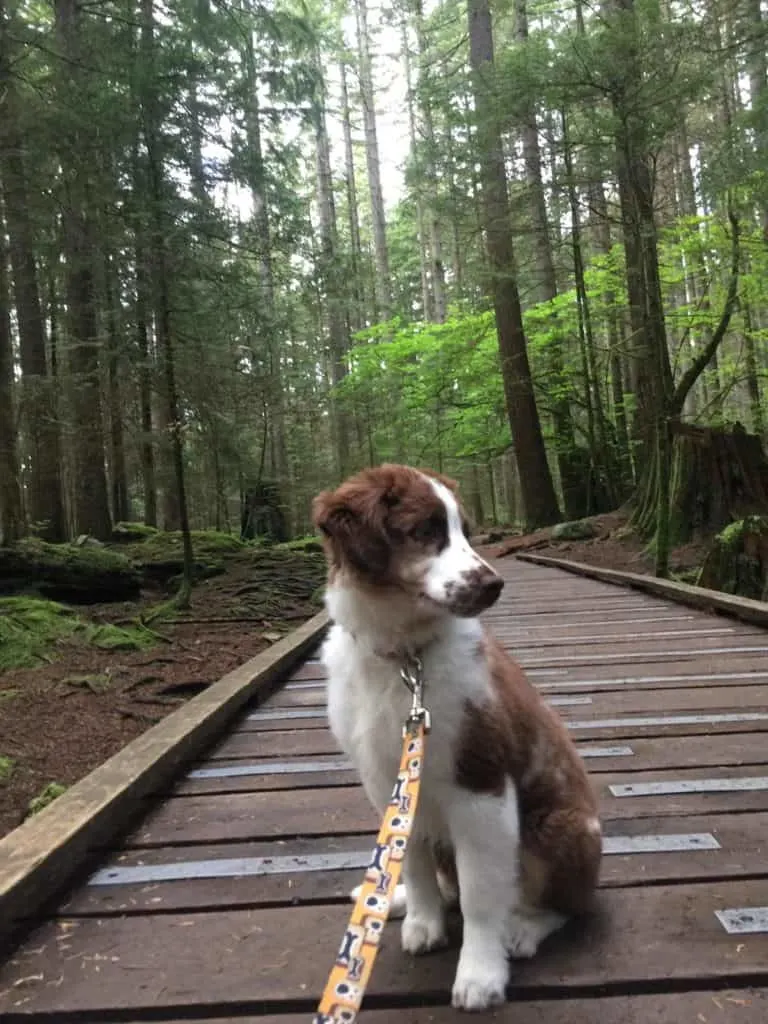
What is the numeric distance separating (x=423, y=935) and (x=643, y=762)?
186 cm

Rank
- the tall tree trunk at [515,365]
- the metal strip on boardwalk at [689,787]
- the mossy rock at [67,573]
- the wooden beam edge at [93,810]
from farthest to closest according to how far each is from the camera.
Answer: the tall tree trunk at [515,365] → the mossy rock at [67,573] → the metal strip on boardwalk at [689,787] → the wooden beam edge at [93,810]

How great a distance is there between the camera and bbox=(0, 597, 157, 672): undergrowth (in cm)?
776

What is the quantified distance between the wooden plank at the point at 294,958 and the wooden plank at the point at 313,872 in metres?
0.07

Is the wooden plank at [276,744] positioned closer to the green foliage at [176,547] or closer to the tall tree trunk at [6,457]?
the tall tree trunk at [6,457]

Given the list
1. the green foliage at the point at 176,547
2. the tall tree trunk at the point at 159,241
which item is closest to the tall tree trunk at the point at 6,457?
the tall tree trunk at the point at 159,241

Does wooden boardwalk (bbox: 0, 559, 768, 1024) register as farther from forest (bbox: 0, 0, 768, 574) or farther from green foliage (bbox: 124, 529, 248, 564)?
green foliage (bbox: 124, 529, 248, 564)

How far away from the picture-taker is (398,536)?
227 centimetres

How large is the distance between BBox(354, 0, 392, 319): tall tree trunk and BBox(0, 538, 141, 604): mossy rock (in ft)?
64.3

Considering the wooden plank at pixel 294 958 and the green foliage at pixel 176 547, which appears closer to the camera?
the wooden plank at pixel 294 958

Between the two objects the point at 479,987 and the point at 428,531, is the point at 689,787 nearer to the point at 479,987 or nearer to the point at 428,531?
the point at 479,987

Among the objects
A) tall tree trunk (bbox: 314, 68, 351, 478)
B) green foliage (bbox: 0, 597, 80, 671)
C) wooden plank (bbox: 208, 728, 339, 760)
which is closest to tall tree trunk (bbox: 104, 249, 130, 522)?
green foliage (bbox: 0, 597, 80, 671)

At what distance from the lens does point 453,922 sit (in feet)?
7.93

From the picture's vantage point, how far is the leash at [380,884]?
1.55 meters

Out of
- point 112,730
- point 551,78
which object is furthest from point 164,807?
point 551,78
